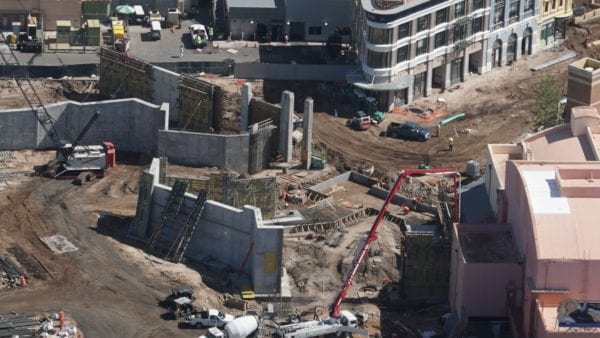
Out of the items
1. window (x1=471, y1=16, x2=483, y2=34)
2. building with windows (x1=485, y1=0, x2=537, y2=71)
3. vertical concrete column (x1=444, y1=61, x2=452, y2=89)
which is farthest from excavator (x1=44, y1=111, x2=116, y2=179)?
building with windows (x1=485, y1=0, x2=537, y2=71)

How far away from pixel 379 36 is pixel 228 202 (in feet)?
87.5

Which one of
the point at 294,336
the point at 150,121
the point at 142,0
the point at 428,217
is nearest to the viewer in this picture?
the point at 294,336

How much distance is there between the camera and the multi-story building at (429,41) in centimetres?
14812

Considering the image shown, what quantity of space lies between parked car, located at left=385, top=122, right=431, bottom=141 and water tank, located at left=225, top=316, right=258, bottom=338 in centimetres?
3718

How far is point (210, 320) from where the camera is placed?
113875mm

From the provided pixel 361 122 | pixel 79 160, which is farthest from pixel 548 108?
pixel 79 160

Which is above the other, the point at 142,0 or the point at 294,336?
the point at 142,0

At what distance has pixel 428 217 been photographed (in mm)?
132500

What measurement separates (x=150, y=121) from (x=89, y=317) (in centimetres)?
3007

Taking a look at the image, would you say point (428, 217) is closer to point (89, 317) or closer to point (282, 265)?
point (282, 265)

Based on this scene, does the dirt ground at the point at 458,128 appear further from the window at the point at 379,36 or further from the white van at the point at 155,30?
the white van at the point at 155,30

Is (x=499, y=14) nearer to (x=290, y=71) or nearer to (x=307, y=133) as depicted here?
(x=290, y=71)

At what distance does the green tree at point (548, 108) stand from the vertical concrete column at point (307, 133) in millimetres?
18278

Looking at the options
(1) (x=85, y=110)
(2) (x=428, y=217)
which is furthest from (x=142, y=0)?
(2) (x=428, y=217)
